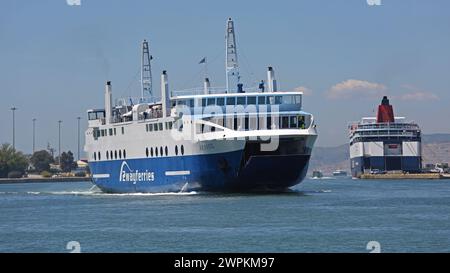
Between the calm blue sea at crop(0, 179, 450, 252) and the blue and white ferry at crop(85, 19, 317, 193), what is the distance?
1921mm

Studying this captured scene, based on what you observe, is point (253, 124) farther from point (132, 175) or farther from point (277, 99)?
point (132, 175)

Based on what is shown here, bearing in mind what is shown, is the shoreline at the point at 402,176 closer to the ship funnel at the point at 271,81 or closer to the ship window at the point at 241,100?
the ship funnel at the point at 271,81

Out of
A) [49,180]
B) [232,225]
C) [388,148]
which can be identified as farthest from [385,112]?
[232,225]

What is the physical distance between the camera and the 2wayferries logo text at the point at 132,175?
2694 inches

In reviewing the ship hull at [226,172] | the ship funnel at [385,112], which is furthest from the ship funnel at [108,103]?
the ship funnel at [385,112]

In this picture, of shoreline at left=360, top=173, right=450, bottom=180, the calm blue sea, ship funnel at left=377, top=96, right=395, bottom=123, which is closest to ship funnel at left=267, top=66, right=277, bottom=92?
the calm blue sea

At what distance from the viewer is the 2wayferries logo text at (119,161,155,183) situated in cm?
6844

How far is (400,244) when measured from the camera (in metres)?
33.4

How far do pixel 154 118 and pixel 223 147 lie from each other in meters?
9.39

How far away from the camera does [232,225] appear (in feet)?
134

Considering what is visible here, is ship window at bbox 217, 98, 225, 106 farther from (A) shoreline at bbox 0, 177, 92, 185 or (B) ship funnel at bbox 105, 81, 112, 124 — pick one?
(A) shoreline at bbox 0, 177, 92, 185

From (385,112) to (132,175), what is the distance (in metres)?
109

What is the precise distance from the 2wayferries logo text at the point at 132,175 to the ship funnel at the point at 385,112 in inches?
4173

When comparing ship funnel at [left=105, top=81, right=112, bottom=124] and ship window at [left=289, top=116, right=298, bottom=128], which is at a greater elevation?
ship funnel at [left=105, top=81, right=112, bottom=124]
